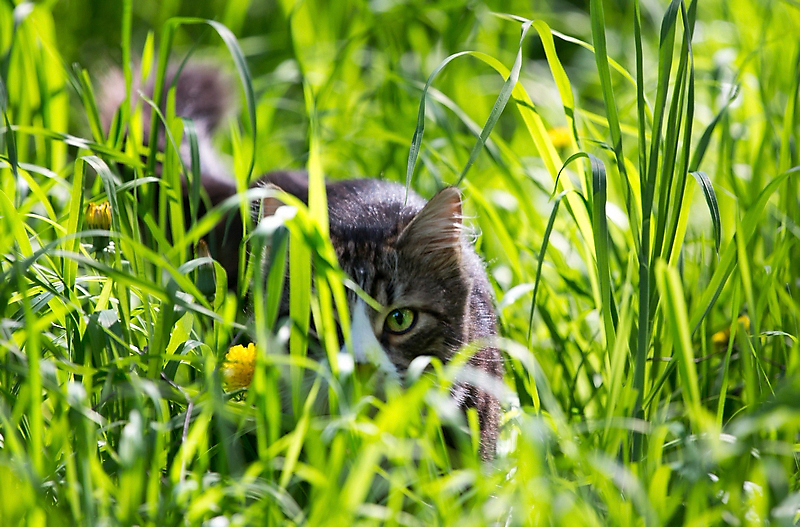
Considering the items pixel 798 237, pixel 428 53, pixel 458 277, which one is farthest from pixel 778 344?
pixel 428 53

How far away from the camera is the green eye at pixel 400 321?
4.35ft

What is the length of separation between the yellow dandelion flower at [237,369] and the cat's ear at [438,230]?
1.25 ft

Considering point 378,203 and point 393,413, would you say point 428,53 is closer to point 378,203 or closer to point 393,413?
point 378,203

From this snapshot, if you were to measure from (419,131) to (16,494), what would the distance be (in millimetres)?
658

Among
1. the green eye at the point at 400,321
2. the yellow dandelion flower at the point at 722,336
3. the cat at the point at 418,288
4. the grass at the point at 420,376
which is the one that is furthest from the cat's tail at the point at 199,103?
the yellow dandelion flower at the point at 722,336

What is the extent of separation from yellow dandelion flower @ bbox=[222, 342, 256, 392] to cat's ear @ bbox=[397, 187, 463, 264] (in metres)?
0.38

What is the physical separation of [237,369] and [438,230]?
46 centimetres

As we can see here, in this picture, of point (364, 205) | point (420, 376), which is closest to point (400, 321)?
point (420, 376)

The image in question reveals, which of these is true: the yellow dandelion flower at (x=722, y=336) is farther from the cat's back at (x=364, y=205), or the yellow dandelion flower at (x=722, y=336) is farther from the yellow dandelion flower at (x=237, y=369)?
the yellow dandelion flower at (x=237, y=369)

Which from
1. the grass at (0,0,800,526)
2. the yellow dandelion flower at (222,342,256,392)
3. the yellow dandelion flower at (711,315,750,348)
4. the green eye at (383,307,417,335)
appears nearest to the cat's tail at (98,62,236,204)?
the grass at (0,0,800,526)

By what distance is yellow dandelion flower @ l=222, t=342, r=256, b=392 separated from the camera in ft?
3.59

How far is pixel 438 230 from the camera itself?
1360mm

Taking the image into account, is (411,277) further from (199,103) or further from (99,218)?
(199,103)

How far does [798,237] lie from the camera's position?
1.35 metres
